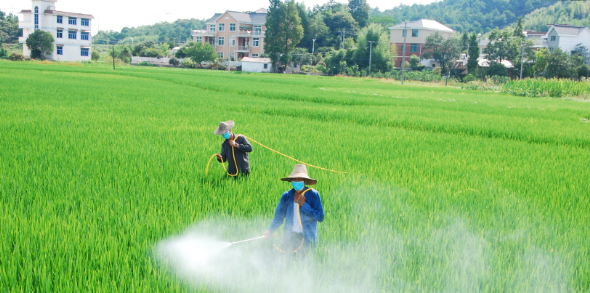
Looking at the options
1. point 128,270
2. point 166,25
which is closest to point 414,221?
point 128,270

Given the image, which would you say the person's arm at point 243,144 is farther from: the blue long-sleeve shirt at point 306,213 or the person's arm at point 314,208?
the person's arm at point 314,208

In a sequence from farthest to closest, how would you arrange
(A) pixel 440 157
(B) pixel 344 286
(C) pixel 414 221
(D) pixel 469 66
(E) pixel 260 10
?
1. (E) pixel 260 10
2. (D) pixel 469 66
3. (A) pixel 440 157
4. (C) pixel 414 221
5. (B) pixel 344 286

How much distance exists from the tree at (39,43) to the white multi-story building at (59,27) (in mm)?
2607

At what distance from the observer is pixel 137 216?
10.1ft

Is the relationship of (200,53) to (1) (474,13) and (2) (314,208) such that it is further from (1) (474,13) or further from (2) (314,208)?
(1) (474,13)

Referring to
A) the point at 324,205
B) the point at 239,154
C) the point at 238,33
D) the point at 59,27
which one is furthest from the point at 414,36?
the point at 324,205

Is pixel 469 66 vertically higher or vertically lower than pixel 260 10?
lower

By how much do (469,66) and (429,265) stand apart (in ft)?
172

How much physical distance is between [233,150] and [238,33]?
218 ft

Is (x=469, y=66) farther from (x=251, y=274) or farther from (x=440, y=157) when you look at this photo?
(x=251, y=274)

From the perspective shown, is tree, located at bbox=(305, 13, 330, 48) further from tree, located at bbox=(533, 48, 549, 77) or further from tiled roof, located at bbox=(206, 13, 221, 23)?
tree, located at bbox=(533, 48, 549, 77)

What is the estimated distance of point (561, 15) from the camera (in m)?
126

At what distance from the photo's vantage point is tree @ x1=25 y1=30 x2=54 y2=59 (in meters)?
52.3

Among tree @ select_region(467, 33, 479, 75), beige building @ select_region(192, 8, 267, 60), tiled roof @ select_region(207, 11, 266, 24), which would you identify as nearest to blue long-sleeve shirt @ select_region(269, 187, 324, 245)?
tree @ select_region(467, 33, 479, 75)
